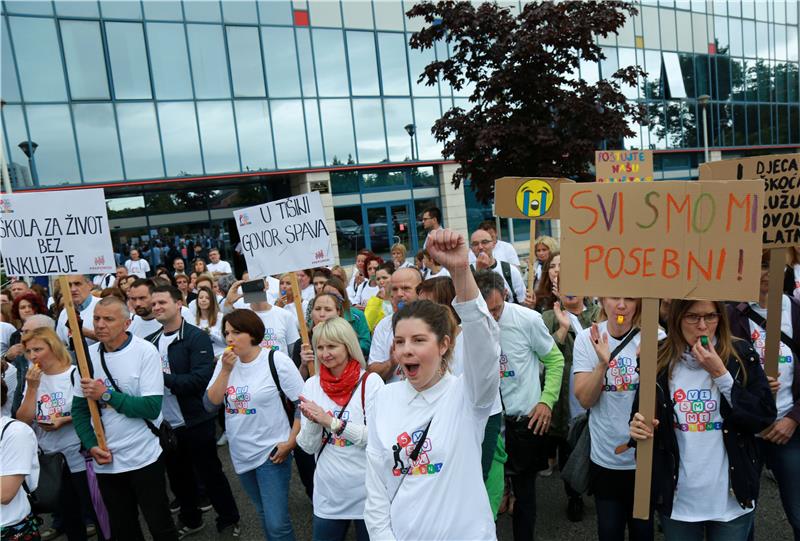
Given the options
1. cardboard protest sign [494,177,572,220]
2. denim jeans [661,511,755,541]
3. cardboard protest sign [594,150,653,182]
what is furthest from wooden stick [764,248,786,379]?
cardboard protest sign [594,150,653,182]

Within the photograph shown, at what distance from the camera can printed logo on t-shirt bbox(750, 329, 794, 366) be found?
3209 millimetres

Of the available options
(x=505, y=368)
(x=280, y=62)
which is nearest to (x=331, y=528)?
(x=505, y=368)

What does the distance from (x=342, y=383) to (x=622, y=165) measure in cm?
588

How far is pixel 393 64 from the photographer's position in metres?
21.5

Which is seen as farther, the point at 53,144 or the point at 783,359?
the point at 53,144

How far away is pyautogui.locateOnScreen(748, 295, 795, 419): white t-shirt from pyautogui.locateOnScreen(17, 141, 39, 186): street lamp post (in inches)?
773

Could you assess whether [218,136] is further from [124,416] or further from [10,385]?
[124,416]

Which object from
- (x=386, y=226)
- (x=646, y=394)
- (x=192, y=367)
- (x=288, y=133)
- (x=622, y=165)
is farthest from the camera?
(x=386, y=226)

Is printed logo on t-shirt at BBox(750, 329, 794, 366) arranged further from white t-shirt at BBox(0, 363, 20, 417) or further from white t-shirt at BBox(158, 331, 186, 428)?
white t-shirt at BBox(0, 363, 20, 417)

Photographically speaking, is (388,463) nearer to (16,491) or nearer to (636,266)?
(636,266)

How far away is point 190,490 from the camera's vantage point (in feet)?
15.1

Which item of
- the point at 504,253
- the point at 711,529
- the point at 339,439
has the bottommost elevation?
the point at 711,529

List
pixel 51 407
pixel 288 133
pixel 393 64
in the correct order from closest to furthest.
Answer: pixel 51 407
pixel 288 133
pixel 393 64

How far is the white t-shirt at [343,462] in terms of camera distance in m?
3.03
